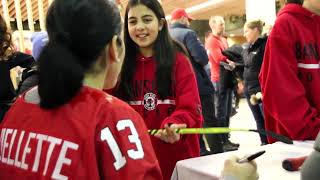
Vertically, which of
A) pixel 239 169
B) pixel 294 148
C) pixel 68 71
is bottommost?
pixel 294 148

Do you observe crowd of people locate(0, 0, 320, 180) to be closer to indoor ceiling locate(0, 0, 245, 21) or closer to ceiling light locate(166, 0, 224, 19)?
indoor ceiling locate(0, 0, 245, 21)

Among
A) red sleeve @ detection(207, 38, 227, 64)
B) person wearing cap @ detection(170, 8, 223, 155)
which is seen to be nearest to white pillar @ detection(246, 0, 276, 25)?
red sleeve @ detection(207, 38, 227, 64)

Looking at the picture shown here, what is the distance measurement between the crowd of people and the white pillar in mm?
5125

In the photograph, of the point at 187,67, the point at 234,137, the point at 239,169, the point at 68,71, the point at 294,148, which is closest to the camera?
the point at 68,71

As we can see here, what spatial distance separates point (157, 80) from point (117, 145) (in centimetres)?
106

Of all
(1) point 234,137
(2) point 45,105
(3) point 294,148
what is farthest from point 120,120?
(1) point 234,137

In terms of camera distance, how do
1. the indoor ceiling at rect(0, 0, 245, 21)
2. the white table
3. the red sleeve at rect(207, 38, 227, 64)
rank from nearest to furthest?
the white table < the red sleeve at rect(207, 38, 227, 64) < the indoor ceiling at rect(0, 0, 245, 21)

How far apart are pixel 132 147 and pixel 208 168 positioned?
528 mm

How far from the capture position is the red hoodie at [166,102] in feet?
6.46

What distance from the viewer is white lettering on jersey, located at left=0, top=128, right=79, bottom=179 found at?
0.94 meters

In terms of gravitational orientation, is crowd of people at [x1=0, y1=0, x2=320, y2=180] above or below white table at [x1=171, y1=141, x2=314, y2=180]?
above

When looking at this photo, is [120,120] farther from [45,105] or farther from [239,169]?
[239,169]

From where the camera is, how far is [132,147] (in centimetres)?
96

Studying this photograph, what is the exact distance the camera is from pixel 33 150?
3.25 feet
